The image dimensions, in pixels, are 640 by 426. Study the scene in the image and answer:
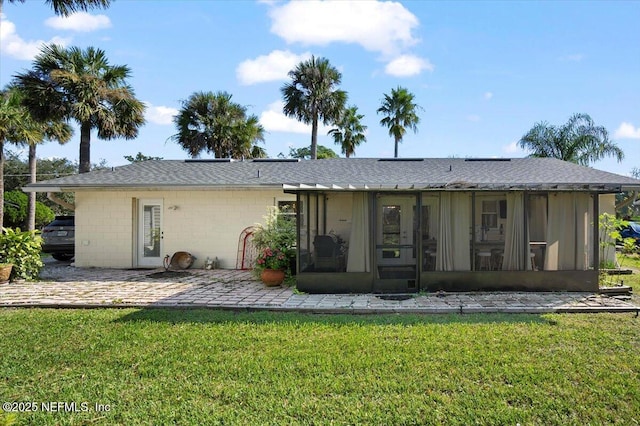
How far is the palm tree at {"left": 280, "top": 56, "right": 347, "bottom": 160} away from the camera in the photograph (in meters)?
20.0

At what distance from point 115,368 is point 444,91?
48.0 ft

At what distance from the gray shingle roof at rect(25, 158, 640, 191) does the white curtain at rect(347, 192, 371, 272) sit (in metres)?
1.93

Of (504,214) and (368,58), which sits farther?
(368,58)

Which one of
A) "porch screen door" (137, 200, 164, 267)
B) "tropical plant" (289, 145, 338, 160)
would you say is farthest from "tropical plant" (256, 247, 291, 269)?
"tropical plant" (289, 145, 338, 160)

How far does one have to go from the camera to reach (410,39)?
34.2 feet

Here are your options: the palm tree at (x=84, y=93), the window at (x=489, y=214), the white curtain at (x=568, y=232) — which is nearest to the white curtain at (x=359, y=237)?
the window at (x=489, y=214)

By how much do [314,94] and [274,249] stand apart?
1357 cm

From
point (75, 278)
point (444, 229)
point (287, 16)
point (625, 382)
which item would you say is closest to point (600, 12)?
point (444, 229)

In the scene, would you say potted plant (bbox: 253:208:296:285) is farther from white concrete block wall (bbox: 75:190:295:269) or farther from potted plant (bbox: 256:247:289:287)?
white concrete block wall (bbox: 75:190:295:269)

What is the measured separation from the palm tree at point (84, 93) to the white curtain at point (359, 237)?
11471 millimetres

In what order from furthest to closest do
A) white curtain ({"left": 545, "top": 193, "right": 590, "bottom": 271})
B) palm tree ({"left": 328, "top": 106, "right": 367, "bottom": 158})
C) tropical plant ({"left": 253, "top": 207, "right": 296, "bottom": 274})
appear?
palm tree ({"left": 328, "top": 106, "right": 367, "bottom": 158}) < tropical plant ({"left": 253, "top": 207, "right": 296, "bottom": 274}) < white curtain ({"left": 545, "top": 193, "right": 590, "bottom": 271})

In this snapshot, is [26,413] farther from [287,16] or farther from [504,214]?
[287,16]

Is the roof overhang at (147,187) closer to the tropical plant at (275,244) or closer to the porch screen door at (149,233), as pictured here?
the porch screen door at (149,233)

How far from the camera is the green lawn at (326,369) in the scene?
10.1ft
